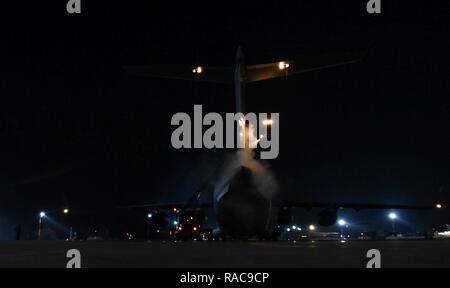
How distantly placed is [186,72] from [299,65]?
24.1 ft

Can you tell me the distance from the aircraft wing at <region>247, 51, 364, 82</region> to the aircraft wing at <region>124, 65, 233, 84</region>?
200 centimetres

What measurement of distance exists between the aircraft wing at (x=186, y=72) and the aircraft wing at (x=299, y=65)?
6.55ft

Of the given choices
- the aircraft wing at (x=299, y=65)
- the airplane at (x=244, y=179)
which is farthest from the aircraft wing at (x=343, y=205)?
the aircraft wing at (x=299, y=65)

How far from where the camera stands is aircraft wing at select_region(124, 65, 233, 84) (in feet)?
97.8

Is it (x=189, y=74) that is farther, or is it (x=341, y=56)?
(x=189, y=74)

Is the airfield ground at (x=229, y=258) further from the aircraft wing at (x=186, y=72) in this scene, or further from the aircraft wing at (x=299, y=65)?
the aircraft wing at (x=186, y=72)

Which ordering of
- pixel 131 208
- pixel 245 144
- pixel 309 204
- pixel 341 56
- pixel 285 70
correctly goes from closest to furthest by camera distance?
pixel 341 56 < pixel 285 70 < pixel 245 144 < pixel 309 204 < pixel 131 208

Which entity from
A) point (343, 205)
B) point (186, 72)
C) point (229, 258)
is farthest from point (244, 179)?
point (229, 258)

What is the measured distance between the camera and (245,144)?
3506 centimetres

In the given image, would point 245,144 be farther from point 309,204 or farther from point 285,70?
point 309,204

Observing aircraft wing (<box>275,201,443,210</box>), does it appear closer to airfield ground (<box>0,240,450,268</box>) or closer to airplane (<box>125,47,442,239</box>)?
airplane (<box>125,47,442,239</box>)

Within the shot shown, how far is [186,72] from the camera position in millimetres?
32688
